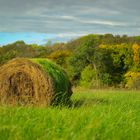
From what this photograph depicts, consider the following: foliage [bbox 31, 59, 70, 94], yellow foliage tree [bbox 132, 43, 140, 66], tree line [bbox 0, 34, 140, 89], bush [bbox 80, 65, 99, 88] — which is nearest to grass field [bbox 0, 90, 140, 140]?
foliage [bbox 31, 59, 70, 94]

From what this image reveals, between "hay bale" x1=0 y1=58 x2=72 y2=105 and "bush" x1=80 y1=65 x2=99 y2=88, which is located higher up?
"hay bale" x1=0 y1=58 x2=72 y2=105

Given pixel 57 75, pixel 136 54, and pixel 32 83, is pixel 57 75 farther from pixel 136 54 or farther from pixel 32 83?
pixel 136 54

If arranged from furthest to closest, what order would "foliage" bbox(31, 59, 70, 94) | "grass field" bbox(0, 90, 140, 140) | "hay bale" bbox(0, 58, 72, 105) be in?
"foliage" bbox(31, 59, 70, 94) → "hay bale" bbox(0, 58, 72, 105) → "grass field" bbox(0, 90, 140, 140)

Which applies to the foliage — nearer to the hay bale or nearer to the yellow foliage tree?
the hay bale

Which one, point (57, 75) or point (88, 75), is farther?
point (88, 75)

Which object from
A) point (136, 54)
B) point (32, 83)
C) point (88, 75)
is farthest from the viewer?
point (136, 54)

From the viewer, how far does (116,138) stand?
6.57 meters

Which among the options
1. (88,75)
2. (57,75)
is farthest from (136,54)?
(57,75)

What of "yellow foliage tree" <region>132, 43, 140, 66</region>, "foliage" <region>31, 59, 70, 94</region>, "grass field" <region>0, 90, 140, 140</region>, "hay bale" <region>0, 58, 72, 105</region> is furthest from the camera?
"yellow foliage tree" <region>132, 43, 140, 66</region>

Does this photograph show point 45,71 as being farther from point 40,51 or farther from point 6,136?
point 40,51

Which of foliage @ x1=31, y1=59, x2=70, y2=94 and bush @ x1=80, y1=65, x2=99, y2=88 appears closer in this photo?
foliage @ x1=31, y1=59, x2=70, y2=94

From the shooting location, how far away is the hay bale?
48.6 feet

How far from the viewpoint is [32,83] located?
15.4 meters

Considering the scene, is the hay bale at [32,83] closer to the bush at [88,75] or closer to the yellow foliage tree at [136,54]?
the bush at [88,75]
